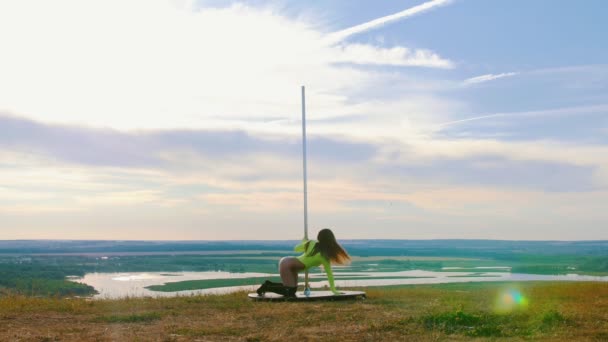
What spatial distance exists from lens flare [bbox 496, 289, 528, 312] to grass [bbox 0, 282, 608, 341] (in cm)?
12

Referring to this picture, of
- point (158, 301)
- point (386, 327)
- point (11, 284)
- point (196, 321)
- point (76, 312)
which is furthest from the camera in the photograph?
point (11, 284)

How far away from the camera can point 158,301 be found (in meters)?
17.5

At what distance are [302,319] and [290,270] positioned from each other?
421cm

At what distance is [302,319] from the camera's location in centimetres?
1377

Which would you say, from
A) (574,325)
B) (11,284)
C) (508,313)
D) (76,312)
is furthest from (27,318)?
(11,284)

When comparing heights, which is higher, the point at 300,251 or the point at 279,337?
the point at 300,251

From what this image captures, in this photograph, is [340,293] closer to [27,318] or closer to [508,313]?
→ [508,313]

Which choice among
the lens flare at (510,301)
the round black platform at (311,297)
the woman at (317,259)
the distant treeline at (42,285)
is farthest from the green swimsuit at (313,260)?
the distant treeline at (42,285)

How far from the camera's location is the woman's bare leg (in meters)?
18.0

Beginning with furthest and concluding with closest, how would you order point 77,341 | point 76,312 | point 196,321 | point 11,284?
point 11,284 < point 76,312 < point 196,321 < point 77,341

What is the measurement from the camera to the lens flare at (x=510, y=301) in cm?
1507

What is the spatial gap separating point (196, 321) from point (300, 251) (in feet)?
16.8

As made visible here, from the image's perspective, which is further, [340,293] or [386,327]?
[340,293]

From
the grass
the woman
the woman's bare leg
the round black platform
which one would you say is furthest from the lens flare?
the woman's bare leg
